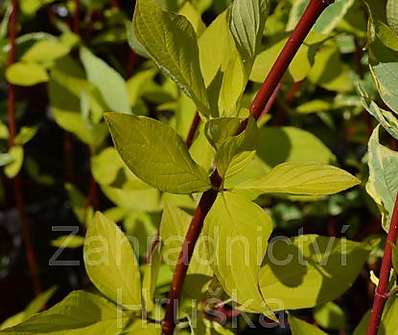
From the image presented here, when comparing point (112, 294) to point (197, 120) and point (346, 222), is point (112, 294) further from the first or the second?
point (346, 222)

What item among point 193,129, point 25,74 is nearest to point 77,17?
point 25,74

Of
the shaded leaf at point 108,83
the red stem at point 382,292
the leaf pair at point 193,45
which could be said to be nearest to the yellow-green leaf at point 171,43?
the leaf pair at point 193,45

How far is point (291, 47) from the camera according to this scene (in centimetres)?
37

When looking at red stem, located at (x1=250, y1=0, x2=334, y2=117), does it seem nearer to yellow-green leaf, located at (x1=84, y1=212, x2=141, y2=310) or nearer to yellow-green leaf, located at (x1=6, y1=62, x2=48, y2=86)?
yellow-green leaf, located at (x1=84, y1=212, x2=141, y2=310)

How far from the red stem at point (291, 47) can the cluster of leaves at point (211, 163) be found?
0.03 feet

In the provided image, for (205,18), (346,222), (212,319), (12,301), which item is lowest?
(12,301)

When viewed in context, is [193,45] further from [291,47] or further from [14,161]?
[14,161]

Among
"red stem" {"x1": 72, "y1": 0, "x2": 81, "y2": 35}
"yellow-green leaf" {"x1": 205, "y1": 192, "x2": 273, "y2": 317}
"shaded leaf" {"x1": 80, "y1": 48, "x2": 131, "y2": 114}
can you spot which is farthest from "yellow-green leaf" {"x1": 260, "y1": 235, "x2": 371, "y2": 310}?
"red stem" {"x1": 72, "y1": 0, "x2": 81, "y2": 35}

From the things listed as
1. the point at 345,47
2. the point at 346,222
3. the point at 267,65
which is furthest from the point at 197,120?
the point at 346,222

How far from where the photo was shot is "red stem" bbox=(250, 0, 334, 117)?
367mm

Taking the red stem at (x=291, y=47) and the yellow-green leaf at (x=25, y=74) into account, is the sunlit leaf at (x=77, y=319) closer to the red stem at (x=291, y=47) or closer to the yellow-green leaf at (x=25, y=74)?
the red stem at (x=291, y=47)

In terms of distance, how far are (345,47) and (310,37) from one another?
0.97ft

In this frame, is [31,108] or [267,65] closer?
[267,65]

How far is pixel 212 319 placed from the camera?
0.54m
